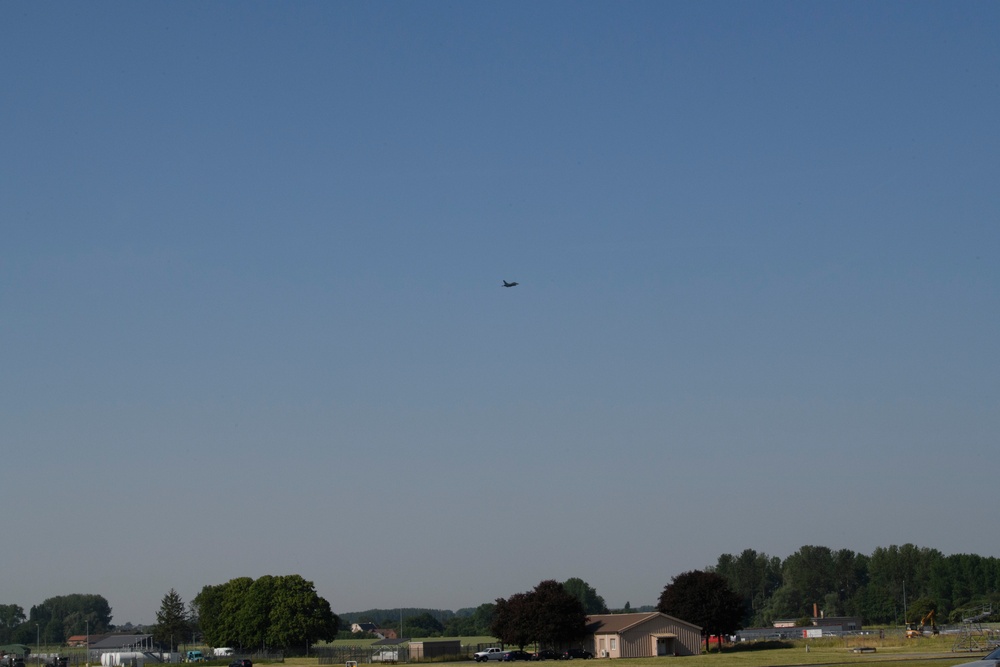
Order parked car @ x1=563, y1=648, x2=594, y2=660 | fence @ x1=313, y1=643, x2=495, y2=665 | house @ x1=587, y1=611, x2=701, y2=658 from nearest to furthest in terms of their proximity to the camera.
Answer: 1. house @ x1=587, y1=611, x2=701, y2=658
2. parked car @ x1=563, y1=648, x2=594, y2=660
3. fence @ x1=313, y1=643, x2=495, y2=665

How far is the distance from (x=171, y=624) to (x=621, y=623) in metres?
85.6

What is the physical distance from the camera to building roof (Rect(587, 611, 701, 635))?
95.9 metres

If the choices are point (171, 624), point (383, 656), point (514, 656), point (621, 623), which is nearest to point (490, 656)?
point (514, 656)

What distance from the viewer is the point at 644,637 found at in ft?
313

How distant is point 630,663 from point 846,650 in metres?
21.8

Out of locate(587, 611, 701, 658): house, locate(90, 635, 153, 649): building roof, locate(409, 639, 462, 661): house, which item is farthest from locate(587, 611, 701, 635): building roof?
locate(90, 635, 153, 649): building roof

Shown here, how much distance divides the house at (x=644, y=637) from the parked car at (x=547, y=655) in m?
3.18

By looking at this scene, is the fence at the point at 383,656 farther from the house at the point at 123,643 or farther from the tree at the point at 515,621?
the house at the point at 123,643

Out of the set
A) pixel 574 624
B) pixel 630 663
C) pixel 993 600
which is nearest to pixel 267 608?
pixel 574 624

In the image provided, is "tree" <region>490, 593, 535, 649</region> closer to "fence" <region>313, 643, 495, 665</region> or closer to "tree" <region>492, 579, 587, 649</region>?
"tree" <region>492, 579, 587, 649</region>

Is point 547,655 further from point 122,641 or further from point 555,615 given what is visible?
point 122,641

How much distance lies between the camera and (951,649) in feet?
271

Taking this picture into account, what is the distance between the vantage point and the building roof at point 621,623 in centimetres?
9588

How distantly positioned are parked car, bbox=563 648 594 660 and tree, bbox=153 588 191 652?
252 feet
